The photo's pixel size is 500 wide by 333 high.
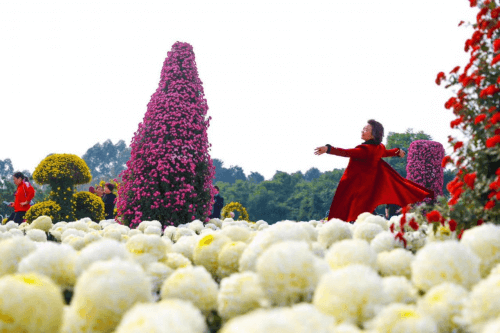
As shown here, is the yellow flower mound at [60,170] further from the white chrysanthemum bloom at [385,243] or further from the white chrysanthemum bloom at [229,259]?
the white chrysanthemum bloom at [385,243]

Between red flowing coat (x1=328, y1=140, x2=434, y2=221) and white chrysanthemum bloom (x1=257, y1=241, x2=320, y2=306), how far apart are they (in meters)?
4.73

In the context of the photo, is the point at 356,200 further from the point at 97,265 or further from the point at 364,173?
the point at 97,265

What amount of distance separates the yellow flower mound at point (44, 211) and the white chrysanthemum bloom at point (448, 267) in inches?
430

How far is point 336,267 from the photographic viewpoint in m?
1.70

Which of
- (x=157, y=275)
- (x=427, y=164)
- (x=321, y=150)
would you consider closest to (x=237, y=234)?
(x=157, y=275)

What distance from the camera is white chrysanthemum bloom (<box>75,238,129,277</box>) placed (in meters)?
1.57

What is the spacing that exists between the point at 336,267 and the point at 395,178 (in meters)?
4.76

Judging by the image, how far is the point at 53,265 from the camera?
5.23ft

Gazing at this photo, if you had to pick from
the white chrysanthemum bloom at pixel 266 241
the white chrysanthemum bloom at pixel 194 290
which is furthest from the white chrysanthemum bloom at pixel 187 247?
the white chrysanthemum bloom at pixel 194 290

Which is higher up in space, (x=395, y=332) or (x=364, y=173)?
(x=364, y=173)

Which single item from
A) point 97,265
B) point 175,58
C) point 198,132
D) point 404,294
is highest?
point 175,58

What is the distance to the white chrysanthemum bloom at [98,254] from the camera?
A: 1.57 metres

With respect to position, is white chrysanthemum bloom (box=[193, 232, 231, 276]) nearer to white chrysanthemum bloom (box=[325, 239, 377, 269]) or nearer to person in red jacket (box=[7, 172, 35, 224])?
white chrysanthemum bloom (box=[325, 239, 377, 269])

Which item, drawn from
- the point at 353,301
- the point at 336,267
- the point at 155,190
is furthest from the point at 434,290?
the point at 155,190
